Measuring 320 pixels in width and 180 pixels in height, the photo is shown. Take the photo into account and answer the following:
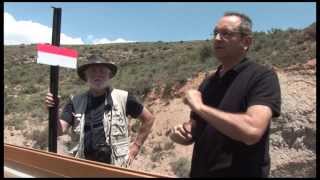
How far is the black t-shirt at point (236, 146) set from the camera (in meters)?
2.69

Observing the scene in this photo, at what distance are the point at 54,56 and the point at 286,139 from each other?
449 inches

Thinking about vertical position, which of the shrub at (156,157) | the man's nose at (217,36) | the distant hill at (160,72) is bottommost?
the shrub at (156,157)

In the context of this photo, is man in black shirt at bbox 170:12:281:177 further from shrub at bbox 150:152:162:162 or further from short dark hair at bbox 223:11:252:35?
shrub at bbox 150:152:162:162

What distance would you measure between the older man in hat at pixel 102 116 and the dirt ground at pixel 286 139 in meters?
8.74

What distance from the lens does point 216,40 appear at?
295cm

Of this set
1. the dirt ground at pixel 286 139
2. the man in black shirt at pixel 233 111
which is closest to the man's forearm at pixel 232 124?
the man in black shirt at pixel 233 111

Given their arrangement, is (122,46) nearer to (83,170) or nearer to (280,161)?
(280,161)

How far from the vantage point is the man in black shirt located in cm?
257

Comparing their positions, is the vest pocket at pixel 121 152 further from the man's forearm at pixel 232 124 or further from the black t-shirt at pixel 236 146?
the man's forearm at pixel 232 124

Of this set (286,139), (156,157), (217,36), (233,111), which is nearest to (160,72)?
(156,157)

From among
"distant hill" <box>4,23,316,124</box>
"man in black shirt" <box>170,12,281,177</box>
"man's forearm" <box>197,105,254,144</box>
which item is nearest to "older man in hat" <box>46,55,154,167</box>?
"man in black shirt" <box>170,12,281,177</box>

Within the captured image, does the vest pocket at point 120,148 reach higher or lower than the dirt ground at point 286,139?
higher

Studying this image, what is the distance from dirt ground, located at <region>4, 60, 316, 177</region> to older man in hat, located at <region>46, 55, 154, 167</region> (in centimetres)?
874

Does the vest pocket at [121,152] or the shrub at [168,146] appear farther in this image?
the shrub at [168,146]
